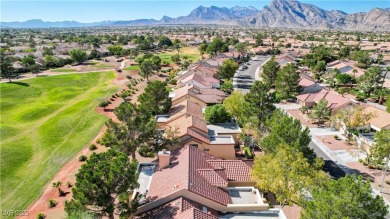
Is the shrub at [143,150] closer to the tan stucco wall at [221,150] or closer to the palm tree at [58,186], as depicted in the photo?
the tan stucco wall at [221,150]

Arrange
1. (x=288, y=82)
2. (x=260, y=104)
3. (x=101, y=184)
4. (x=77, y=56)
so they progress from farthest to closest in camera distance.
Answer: (x=77, y=56) → (x=288, y=82) → (x=260, y=104) → (x=101, y=184)

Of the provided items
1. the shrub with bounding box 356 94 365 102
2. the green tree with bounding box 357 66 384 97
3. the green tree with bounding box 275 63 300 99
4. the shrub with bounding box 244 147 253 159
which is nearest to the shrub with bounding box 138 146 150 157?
the shrub with bounding box 244 147 253 159

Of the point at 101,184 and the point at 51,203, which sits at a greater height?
the point at 101,184

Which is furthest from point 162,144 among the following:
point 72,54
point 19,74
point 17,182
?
point 72,54

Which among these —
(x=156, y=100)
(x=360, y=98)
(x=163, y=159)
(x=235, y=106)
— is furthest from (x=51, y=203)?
(x=360, y=98)

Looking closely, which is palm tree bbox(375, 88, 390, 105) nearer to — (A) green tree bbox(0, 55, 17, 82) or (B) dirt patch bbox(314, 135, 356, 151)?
(B) dirt patch bbox(314, 135, 356, 151)

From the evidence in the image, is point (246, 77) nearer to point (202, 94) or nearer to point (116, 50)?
point (202, 94)
